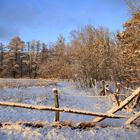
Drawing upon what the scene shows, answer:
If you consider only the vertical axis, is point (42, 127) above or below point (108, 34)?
below

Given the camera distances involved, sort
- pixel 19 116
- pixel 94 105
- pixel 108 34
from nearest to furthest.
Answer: pixel 19 116
pixel 94 105
pixel 108 34

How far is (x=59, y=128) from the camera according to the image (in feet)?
38.5

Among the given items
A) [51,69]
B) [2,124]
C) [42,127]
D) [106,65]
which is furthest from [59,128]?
[51,69]

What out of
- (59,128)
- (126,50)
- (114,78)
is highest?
(126,50)

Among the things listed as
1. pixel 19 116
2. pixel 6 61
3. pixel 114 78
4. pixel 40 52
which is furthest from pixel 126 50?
pixel 40 52

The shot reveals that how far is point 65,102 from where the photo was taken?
20938 millimetres

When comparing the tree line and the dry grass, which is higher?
the tree line

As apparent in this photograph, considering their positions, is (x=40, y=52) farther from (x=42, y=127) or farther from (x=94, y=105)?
(x=42, y=127)

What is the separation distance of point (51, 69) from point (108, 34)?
3028cm

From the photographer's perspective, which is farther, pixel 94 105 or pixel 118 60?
pixel 118 60

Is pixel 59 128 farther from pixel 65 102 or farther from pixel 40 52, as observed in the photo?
pixel 40 52

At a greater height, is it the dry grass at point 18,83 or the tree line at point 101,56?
the tree line at point 101,56

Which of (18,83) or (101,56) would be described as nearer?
(18,83)

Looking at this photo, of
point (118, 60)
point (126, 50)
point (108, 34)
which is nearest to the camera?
point (126, 50)
